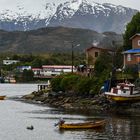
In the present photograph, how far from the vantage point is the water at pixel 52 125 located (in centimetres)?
5900

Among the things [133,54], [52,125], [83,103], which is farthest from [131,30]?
[52,125]

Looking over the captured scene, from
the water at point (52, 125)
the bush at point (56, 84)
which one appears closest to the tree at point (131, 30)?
the bush at point (56, 84)

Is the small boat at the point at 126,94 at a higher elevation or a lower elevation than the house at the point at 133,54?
lower

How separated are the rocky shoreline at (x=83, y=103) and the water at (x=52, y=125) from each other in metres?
3.57

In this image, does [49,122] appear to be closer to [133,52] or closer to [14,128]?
[14,128]

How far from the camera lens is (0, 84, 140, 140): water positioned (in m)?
59.0

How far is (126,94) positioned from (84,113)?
700cm

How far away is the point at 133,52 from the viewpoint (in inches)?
4031

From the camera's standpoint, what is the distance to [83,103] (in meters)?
90.8

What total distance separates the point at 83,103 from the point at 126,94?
9126mm

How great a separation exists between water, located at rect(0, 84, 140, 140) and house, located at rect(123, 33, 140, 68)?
1966 cm

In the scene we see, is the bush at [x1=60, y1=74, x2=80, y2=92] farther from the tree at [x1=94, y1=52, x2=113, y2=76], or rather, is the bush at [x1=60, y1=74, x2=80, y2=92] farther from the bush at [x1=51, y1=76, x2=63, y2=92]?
the tree at [x1=94, y1=52, x2=113, y2=76]

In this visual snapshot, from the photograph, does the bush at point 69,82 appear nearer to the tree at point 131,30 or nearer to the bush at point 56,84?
the bush at point 56,84

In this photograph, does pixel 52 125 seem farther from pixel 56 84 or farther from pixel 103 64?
pixel 103 64
